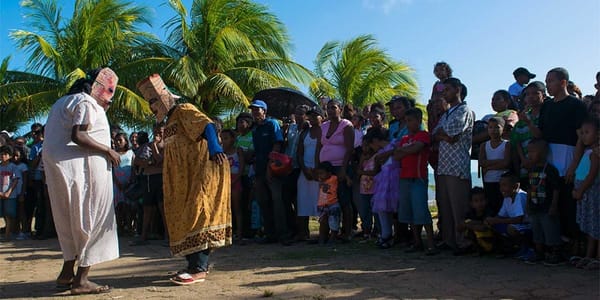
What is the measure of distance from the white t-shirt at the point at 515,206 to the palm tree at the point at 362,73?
14924mm

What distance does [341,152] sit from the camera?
769 cm

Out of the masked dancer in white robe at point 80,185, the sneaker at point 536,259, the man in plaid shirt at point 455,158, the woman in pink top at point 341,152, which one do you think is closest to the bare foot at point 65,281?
the masked dancer in white robe at point 80,185

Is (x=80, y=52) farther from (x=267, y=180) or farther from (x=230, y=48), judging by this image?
(x=267, y=180)

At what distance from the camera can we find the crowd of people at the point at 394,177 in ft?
17.4

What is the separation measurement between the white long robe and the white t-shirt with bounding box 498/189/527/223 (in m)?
4.01

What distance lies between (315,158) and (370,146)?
2.73 feet

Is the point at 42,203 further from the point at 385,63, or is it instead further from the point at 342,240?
the point at 385,63

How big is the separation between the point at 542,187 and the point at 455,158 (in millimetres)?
996

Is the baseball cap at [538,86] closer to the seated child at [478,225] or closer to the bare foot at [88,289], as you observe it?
the seated child at [478,225]

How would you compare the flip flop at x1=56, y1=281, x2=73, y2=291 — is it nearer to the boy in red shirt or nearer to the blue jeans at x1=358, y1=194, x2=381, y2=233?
the boy in red shirt

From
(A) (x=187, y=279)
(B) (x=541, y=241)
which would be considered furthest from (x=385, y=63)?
(A) (x=187, y=279)

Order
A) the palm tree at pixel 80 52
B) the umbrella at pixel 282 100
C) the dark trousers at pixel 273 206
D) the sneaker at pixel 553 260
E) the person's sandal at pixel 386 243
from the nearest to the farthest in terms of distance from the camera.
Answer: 1. the sneaker at pixel 553 260
2. the person's sandal at pixel 386 243
3. the dark trousers at pixel 273 206
4. the umbrella at pixel 282 100
5. the palm tree at pixel 80 52

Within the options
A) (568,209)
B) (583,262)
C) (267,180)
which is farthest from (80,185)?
(568,209)

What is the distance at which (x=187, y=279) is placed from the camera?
484 cm
